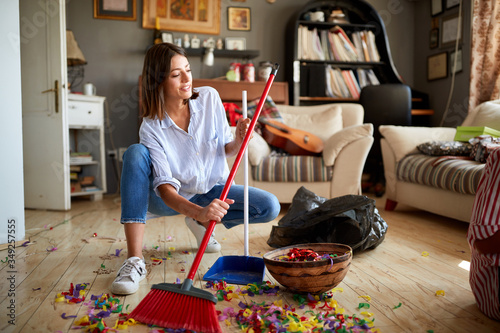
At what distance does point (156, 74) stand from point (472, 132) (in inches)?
78.9

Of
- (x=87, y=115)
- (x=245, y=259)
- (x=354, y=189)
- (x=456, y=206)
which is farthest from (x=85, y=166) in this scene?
(x=456, y=206)

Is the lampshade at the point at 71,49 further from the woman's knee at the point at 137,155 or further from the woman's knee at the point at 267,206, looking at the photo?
the woman's knee at the point at 267,206

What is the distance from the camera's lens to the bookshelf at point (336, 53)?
4.06 metres

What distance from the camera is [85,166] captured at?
3797mm

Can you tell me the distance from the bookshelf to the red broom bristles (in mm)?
3138

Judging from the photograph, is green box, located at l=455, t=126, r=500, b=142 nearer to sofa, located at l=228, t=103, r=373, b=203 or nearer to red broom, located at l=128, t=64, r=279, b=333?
sofa, located at l=228, t=103, r=373, b=203

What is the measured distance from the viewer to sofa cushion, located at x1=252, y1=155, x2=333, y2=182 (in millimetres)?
2896

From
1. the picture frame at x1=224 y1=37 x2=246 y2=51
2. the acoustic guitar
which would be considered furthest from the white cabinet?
the acoustic guitar

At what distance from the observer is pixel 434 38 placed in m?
4.21

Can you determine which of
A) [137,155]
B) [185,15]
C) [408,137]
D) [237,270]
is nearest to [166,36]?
[185,15]

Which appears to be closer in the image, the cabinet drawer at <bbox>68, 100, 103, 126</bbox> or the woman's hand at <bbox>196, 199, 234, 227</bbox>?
the woman's hand at <bbox>196, 199, 234, 227</bbox>

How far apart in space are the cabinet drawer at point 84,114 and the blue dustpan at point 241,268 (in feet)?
7.78

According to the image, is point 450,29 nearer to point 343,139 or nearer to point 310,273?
point 343,139

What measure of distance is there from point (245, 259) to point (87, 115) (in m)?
2.50
